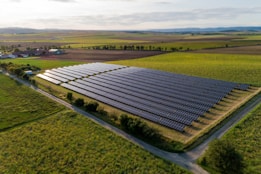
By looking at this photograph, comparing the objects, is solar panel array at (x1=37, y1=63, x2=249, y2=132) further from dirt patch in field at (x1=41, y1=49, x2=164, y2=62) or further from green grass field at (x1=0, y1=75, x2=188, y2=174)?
dirt patch in field at (x1=41, y1=49, x2=164, y2=62)

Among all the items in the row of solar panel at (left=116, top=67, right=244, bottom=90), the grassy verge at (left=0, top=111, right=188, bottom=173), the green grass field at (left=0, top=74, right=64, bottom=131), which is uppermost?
the row of solar panel at (left=116, top=67, right=244, bottom=90)

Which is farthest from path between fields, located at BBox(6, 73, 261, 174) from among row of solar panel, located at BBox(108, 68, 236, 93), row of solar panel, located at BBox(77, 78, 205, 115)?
row of solar panel, located at BBox(108, 68, 236, 93)

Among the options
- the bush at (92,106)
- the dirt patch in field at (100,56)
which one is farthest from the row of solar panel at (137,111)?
the dirt patch in field at (100,56)

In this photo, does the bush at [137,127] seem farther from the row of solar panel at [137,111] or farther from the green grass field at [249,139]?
the green grass field at [249,139]

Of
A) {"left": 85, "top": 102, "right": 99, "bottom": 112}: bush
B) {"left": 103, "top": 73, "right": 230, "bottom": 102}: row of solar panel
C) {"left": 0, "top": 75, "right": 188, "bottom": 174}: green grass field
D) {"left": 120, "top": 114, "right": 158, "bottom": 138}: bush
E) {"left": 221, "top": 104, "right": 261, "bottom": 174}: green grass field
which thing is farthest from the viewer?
{"left": 103, "top": 73, "right": 230, "bottom": 102}: row of solar panel

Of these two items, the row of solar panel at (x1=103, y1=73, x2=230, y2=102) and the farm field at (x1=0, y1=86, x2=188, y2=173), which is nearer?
the farm field at (x1=0, y1=86, x2=188, y2=173)

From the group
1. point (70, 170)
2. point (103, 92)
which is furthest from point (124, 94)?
point (70, 170)

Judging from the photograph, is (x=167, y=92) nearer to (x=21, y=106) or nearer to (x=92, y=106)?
(x=92, y=106)

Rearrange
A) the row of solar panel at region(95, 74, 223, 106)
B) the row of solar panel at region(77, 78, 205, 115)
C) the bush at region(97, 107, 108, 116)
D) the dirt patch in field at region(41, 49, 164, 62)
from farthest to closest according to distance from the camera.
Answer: the dirt patch in field at region(41, 49, 164, 62) → the row of solar panel at region(95, 74, 223, 106) → the bush at region(97, 107, 108, 116) → the row of solar panel at region(77, 78, 205, 115)
